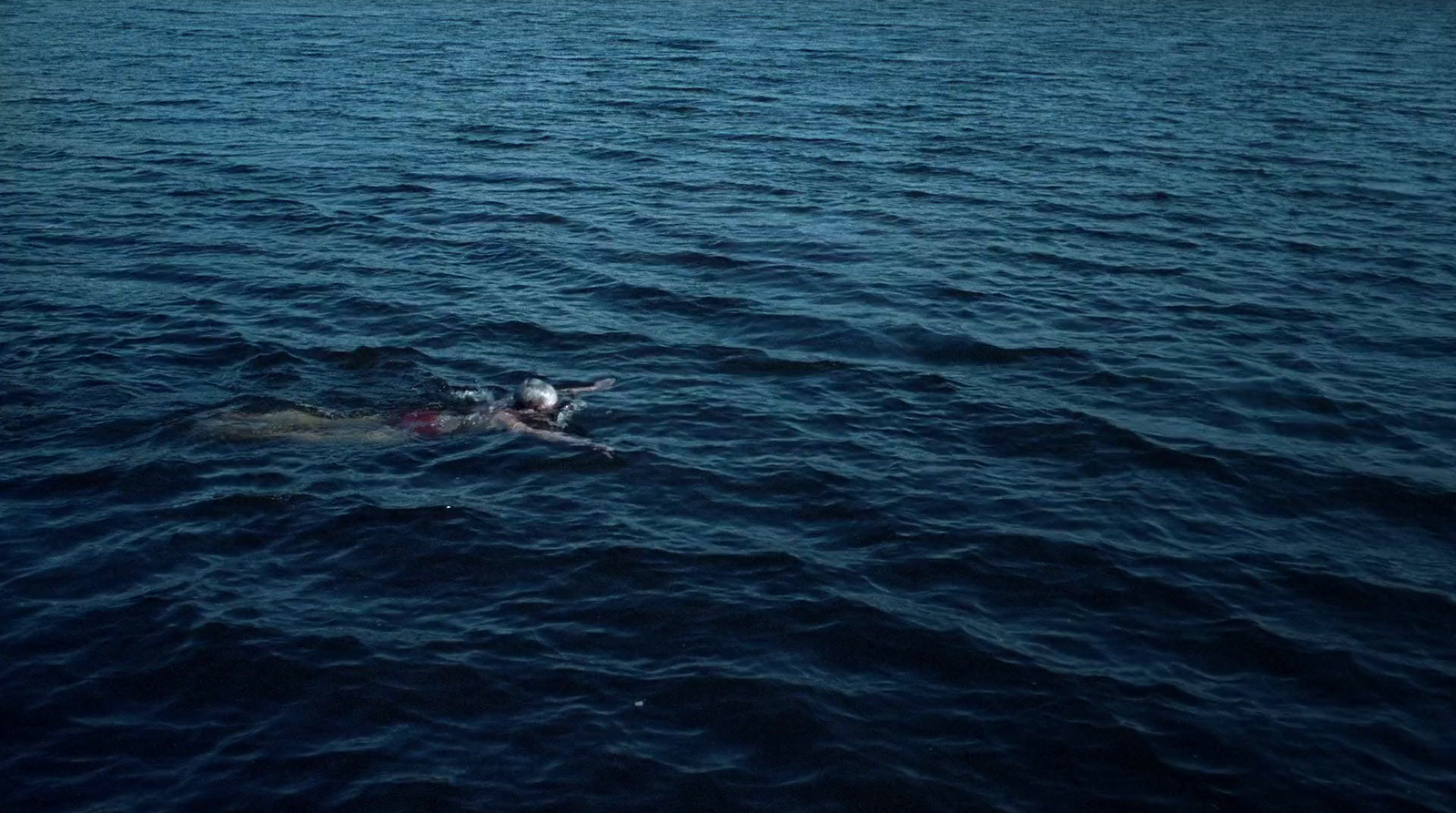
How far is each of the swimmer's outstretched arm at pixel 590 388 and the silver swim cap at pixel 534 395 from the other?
91cm

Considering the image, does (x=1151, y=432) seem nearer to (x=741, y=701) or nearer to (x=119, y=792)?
(x=741, y=701)

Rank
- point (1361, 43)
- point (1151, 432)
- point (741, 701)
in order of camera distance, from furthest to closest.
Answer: point (1361, 43) → point (1151, 432) → point (741, 701)

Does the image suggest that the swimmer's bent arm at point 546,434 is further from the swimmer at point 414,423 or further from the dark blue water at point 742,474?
the dark blue water at point 742,474

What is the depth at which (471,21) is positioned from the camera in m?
64.1

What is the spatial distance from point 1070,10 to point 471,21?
112ft

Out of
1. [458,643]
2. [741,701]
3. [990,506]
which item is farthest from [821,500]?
[458,643]

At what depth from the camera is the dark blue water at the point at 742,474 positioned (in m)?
11.5

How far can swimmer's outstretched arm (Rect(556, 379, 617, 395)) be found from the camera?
62.6ft

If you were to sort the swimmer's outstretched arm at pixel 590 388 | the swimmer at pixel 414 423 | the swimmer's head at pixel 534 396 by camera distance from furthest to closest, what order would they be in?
the swimmer's outstretched arm at pixel 590 388
the swimmer's head at pixel 534 396
the swimmer at pixel 414 423

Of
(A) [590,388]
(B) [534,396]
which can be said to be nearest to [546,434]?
(B) [534,396]

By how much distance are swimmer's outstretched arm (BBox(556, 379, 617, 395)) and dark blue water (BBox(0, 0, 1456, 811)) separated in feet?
0.85

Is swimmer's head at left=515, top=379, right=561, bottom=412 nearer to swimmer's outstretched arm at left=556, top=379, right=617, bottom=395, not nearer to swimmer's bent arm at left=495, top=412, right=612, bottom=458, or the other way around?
swimmer's bent arm at left=495, top=412, right=612, bottom=458

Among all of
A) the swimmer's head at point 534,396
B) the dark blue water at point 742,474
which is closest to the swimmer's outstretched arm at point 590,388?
the dark blue water at point 742,474

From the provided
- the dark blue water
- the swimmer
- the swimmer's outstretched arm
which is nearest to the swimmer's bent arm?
the swimmer
